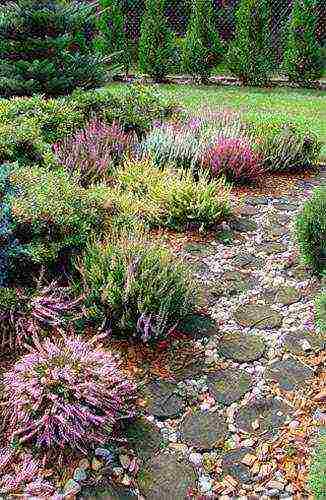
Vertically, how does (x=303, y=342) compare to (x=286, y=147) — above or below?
below

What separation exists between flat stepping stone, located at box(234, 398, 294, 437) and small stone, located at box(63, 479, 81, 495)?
86cm

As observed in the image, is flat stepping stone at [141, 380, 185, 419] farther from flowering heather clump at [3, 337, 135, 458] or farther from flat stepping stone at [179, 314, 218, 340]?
flat stepping stone at [179, 314, 218, 340]

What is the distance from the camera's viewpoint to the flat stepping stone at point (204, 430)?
3.21m

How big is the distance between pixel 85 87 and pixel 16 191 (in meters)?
4.66

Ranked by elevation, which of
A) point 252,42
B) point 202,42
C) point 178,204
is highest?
point 252,42

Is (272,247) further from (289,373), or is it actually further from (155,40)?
(155,40)

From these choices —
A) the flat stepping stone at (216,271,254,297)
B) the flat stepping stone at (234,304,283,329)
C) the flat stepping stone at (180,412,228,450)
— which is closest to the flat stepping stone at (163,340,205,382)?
the flat stepping stone at (180,412,228,450)

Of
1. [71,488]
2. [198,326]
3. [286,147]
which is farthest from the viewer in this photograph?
[286,147]

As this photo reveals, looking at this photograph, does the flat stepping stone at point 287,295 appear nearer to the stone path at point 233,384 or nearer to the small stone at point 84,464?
the stone path at point 233,384

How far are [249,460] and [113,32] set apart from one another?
1260 centimetres

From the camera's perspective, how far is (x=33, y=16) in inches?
325

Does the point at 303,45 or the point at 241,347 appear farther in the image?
the point at 303,45

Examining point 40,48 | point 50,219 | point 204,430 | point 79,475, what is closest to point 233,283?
point 50,219

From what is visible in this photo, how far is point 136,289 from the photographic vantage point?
3.80m
